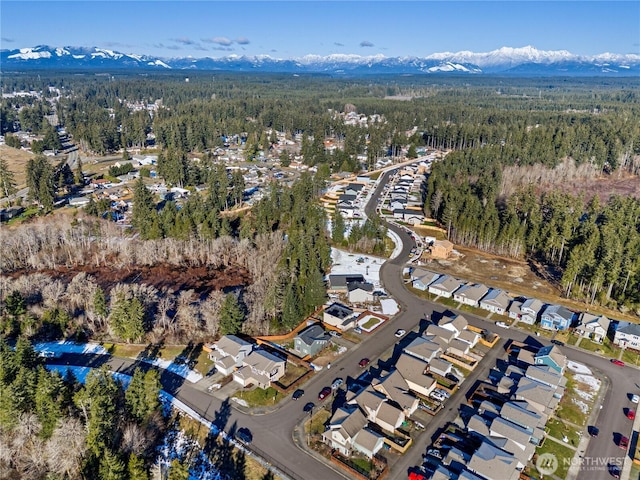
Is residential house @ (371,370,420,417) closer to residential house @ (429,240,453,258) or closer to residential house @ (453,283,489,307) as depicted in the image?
residential house @ (453,283,489,307)

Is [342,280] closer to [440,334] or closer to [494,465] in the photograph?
[440,334]

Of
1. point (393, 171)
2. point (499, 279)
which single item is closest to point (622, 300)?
point (499, 279)

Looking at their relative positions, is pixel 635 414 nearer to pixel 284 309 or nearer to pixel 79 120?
pixel 284 309

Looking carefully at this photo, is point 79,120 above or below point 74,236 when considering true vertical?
above

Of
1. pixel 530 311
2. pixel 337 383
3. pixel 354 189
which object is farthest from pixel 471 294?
pixel 354 189

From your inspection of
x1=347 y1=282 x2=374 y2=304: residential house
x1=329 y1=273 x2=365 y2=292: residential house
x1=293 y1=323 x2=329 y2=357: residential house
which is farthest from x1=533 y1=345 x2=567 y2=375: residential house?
x1=329 y1=273 x2=365 y2=292: residential house

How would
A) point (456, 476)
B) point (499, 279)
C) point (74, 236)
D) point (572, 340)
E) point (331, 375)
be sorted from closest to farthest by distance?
1. point (456, 476)
2. point (331, 375)
3. point (572, 340)
4. point (499, 279)
5. point (74, 236)

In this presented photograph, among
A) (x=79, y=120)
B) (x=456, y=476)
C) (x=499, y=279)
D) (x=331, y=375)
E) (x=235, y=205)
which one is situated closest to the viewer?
(x=456, y=476)
